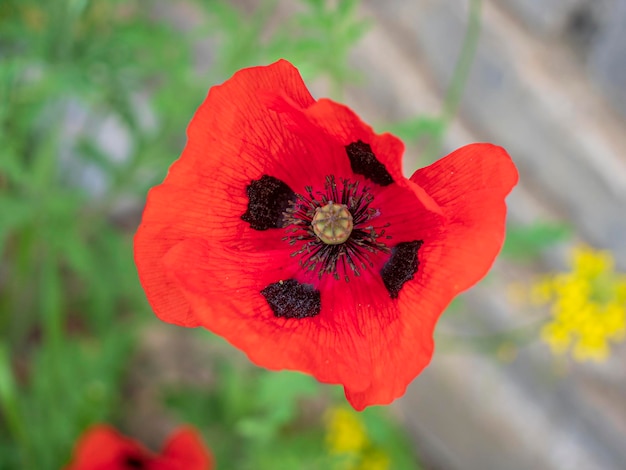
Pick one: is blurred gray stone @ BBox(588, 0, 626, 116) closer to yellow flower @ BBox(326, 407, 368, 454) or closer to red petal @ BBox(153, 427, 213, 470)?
yellow flower @ BBox(326, 407, 368, 454)

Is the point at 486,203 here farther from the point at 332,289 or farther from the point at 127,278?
the point at 127,278

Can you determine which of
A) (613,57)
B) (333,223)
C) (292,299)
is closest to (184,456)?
(292,299)

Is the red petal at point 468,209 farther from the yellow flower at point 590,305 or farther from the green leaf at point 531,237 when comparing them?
the yellow flower at point 590,305

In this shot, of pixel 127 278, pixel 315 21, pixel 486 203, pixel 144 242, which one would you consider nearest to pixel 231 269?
pixel 144 242

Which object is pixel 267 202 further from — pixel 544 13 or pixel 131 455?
pixel 544 13

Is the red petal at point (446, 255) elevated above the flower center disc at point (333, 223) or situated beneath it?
situated beneath

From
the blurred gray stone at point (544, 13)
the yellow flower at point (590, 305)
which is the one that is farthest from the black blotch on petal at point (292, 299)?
the blurred gray stone at point (544, 13)
